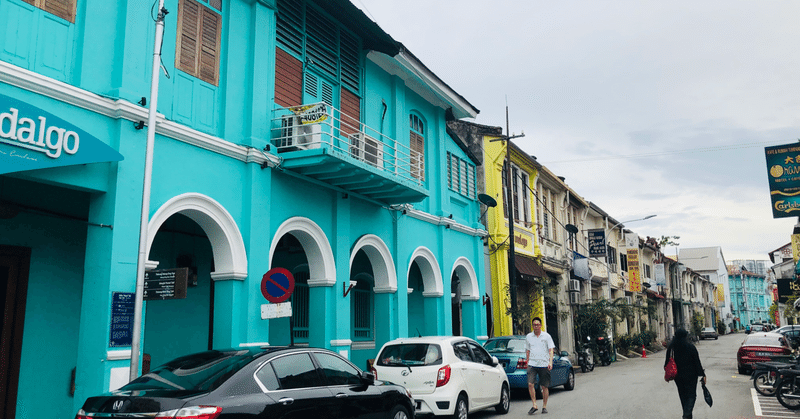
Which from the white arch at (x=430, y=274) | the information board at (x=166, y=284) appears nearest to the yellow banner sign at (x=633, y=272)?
the white arch at (x=430, y=274)

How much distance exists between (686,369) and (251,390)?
7.13m

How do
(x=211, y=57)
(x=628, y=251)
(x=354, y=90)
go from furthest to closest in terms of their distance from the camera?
1. (x=628, y=251)
2. (x=354, y=90)
3. (x=211, y=57)

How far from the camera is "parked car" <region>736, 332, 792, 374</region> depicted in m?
20.1

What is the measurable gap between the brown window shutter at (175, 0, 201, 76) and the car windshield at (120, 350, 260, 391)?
20.2 ft

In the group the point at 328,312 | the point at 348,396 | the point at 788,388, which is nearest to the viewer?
the point at 348,396

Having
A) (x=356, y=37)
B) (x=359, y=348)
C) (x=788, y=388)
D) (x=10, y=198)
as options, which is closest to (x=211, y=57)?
(x=10, y=198)

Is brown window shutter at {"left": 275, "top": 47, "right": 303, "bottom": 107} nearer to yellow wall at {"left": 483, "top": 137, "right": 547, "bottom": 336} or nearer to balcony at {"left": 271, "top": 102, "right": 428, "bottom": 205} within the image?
balcony at {"left": 271, "top": 102, "right": 428, "bottom": 205}

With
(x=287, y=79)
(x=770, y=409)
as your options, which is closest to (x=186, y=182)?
(x=287, y=79)

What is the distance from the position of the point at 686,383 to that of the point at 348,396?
582 centimetres

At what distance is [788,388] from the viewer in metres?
12.5

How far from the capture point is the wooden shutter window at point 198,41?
36.3 ft

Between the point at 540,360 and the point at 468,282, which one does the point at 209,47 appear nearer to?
the point at 540,360

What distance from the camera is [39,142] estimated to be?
805 cm

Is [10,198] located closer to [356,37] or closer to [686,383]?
[356,37]
